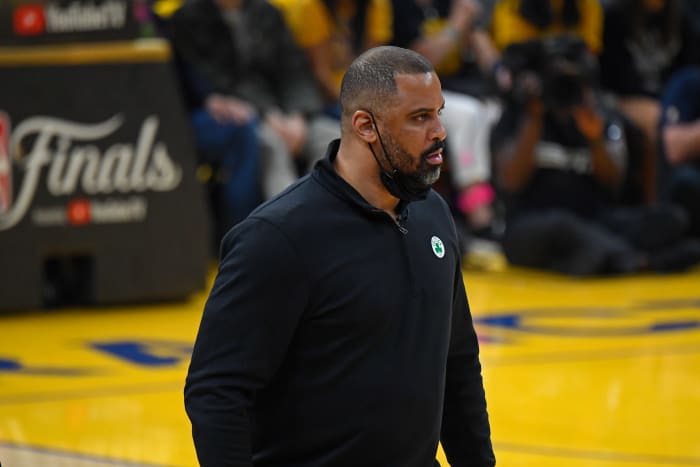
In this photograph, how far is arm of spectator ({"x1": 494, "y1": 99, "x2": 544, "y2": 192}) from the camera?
31.0 ft

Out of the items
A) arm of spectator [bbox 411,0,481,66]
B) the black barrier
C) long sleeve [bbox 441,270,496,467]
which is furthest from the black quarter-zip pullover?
arm of spectator [bbox 411,0,481,66]

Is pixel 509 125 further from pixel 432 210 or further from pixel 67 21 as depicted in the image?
pixel 432 210

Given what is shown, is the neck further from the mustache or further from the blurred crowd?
the blurred crowd

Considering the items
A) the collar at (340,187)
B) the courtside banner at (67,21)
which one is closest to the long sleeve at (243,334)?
the collar at (340,187)

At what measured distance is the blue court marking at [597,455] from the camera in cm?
516

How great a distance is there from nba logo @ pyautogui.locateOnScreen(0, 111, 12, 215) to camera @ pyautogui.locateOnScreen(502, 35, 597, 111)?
3.44 meters

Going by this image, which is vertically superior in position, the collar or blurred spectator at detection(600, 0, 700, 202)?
the collar

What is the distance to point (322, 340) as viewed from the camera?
3188 millimetres

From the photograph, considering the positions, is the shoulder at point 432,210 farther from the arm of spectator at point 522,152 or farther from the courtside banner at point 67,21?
the arm of spectator at point 522,152

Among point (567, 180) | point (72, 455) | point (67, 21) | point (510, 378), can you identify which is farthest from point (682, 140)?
point (72, 455)

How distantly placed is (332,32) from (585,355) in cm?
401

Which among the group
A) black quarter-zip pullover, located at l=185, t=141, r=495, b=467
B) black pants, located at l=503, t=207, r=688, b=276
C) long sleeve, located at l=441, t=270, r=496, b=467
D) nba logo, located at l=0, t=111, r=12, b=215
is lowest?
black pants, located at l=503, t=207, r=688, b=276

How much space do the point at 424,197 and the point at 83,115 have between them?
5.22m

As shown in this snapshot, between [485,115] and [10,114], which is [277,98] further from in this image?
[10,114]
